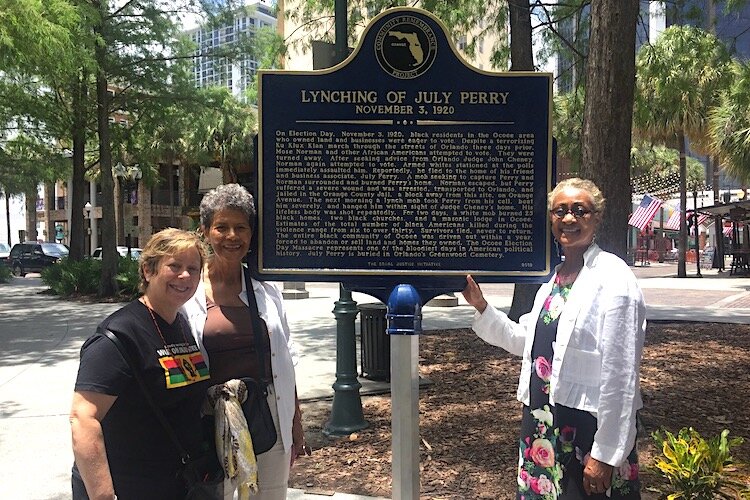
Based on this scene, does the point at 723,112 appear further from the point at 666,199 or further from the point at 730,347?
the point at 666,199

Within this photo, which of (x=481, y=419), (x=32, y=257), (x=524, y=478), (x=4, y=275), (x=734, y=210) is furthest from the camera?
(x=32, y=257)

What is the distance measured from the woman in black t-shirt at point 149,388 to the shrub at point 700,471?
239 centimetres

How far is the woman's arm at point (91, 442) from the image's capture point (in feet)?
6.49

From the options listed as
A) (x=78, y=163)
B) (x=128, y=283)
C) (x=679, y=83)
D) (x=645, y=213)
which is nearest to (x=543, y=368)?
(x=679, y=83)

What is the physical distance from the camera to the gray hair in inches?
105

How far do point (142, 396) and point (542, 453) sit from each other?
1.60m

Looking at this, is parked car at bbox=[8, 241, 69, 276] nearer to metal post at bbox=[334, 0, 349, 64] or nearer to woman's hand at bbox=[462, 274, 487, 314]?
metal post at bbox=[334, 0, 349, 64]

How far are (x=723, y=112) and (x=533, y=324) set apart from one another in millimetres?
18118

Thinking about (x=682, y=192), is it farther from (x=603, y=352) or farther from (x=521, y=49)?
(x=603, y=352)

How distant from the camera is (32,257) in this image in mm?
31688

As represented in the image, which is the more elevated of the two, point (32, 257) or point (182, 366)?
point (182, 366)

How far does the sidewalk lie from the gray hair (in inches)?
88.3

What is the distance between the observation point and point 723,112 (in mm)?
17766

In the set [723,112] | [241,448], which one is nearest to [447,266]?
[241,448]
